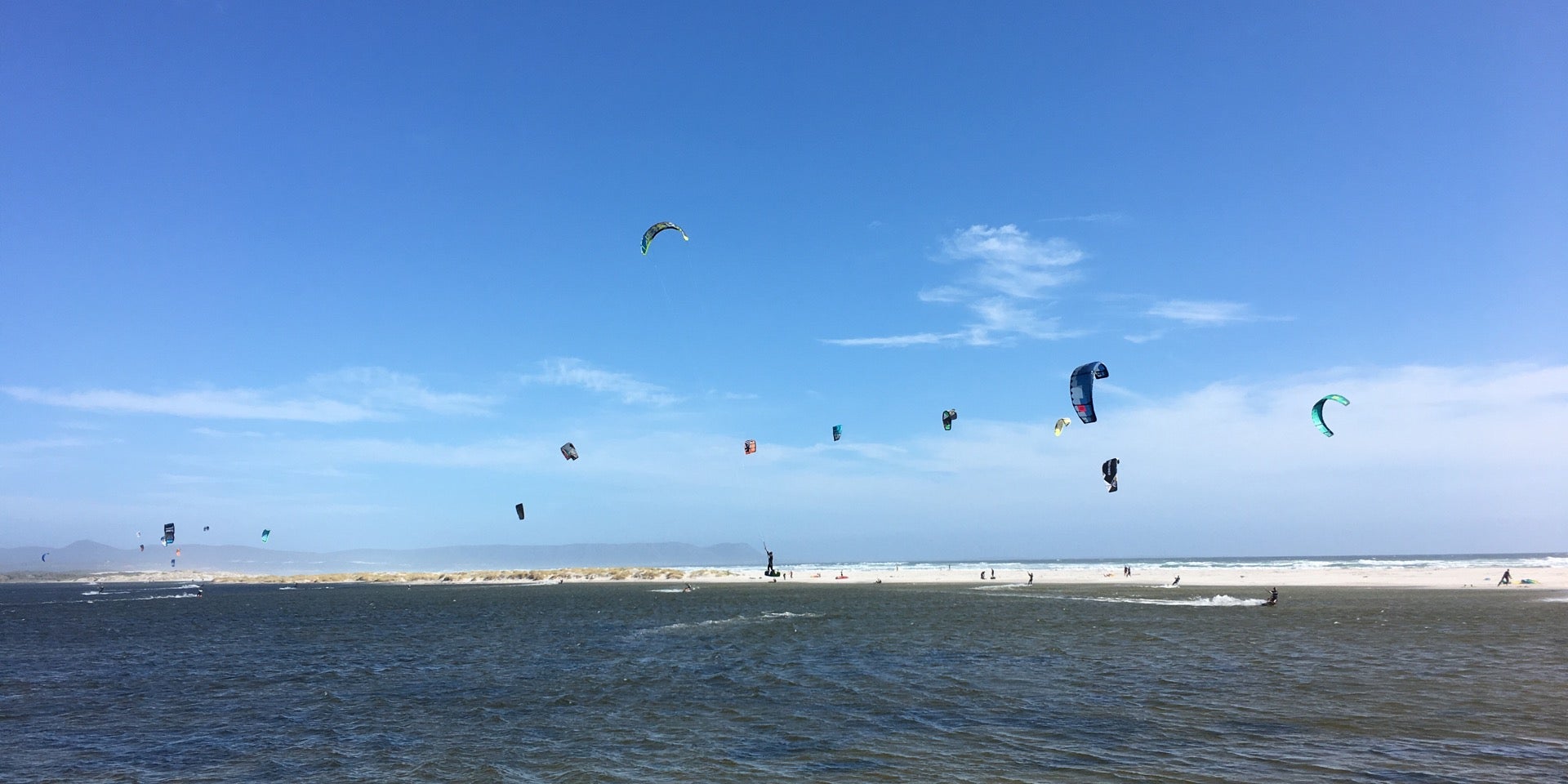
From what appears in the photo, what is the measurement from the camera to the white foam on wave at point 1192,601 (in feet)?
132

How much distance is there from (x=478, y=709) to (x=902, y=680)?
9.61m

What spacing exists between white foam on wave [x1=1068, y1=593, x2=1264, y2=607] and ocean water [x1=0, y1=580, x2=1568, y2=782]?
9.53ft

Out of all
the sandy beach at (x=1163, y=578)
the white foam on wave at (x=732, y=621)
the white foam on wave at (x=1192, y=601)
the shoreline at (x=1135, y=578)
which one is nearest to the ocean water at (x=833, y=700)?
the white foam on wave at (x=732, y=621)

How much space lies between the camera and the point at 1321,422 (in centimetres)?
3061

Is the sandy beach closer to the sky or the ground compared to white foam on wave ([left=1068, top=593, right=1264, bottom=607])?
closer to the ground

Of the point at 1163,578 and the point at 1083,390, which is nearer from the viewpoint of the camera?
the point at 1083,390

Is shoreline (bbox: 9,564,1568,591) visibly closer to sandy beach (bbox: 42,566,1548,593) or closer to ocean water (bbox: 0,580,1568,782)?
sandy beach (bbox: 42,566,1548,593)

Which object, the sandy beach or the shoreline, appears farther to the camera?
the shoreline

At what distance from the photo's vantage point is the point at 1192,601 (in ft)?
Answer: 139

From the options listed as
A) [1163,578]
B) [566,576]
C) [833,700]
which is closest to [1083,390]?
[833,700]

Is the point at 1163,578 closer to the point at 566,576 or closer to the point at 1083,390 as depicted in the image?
the point at 1083,390

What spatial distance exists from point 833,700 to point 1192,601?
32.0 metres

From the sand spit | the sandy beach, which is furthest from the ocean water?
the sand spit

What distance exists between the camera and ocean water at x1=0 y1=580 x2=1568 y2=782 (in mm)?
12461
